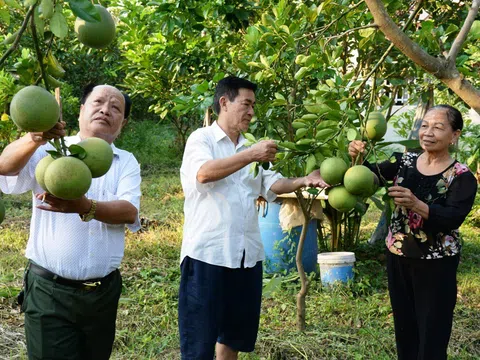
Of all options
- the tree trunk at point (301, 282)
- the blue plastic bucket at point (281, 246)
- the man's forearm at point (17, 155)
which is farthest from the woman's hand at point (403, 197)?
the blue plastic bucket at point (281, 246)

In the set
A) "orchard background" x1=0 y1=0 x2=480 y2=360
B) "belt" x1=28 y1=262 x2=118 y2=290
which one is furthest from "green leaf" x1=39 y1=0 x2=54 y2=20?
"belt" x1=28 y1=262 x2=118 y2=290

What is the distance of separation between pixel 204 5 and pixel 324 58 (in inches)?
47.0

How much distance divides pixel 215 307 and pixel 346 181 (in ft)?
3.83

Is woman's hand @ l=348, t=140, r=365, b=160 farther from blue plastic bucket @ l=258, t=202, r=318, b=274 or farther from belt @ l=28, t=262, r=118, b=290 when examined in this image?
blue plastic bucket @ l=258, t=202, r=318, b=274

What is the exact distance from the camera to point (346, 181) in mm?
1641

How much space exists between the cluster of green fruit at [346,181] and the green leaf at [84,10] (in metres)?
0.99

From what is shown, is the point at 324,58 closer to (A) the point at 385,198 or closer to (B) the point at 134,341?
(A) the point at 385,198

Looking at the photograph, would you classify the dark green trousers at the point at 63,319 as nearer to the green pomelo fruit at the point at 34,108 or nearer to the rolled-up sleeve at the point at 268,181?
the rolled-up sleeve at the point at 268,181

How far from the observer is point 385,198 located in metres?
2.04

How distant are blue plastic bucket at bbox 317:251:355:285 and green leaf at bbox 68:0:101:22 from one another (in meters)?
3.84

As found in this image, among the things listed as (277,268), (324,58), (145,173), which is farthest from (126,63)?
(145,173)

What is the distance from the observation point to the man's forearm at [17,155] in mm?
1678

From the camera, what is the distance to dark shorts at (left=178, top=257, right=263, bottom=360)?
257 centimetres

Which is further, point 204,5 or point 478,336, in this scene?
point 478,336
